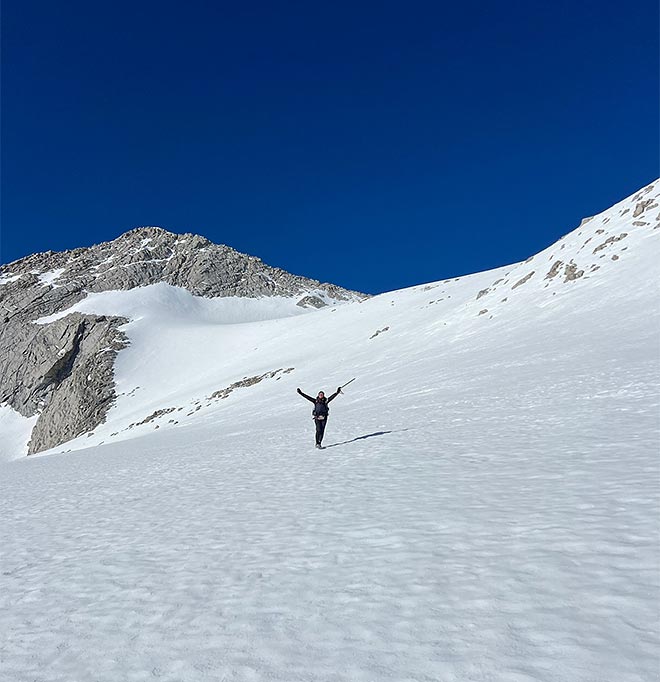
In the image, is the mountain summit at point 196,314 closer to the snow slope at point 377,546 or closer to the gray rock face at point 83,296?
the gray rock face at point 83,296

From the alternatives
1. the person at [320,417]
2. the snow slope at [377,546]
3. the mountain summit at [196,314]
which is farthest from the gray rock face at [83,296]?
the snow slope at [377,546]

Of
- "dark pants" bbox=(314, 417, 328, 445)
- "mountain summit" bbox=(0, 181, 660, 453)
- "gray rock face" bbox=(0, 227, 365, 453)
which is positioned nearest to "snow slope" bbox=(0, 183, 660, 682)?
"dark pants" bbox=(314, 417, 328, 445)

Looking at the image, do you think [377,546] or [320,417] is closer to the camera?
[377,546]

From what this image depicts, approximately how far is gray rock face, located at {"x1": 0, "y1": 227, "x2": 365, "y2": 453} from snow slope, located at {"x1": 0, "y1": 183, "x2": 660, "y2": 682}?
59.1 m

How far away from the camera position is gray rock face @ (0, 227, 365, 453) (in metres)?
75.9

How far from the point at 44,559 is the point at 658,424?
1177 centimetres

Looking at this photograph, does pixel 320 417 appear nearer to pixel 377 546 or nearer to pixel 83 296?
pixel 377 546

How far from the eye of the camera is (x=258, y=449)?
1759cm

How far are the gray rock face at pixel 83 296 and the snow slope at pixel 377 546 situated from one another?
59057mm

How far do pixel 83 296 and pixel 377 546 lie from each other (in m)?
111

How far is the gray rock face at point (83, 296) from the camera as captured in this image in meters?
75.9

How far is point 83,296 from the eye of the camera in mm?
104250

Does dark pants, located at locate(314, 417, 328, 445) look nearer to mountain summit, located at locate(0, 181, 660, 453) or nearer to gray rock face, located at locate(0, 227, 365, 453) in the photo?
mountain summit, located at locate(0, 181, 660, 453)

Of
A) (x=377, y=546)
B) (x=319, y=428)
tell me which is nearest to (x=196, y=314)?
(x=319, y=428)
